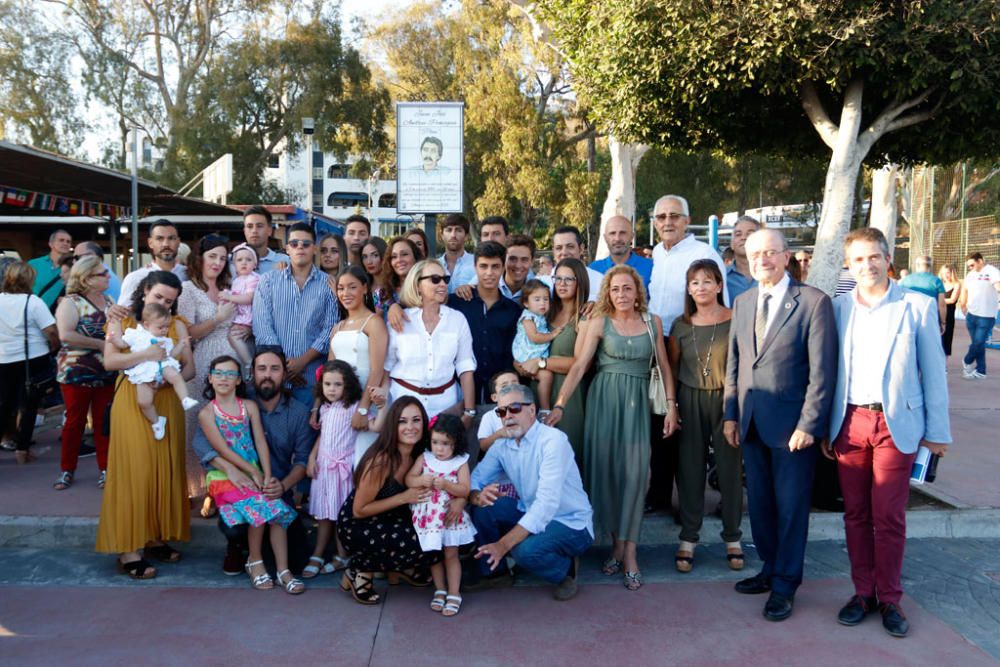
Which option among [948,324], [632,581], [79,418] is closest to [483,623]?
[632,581]

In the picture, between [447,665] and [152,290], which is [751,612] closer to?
[447,665]

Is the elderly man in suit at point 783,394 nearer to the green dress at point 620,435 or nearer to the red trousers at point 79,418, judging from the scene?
the green dress at point 620,435

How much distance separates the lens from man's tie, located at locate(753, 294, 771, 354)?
4.11 meters

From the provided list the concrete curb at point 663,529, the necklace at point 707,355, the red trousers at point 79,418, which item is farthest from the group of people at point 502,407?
the concrete curb at point 663,529

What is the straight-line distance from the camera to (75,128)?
30.2 m

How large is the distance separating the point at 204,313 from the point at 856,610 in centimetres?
424

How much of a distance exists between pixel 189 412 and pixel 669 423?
3.11 m

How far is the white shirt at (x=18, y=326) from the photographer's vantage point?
6320mm

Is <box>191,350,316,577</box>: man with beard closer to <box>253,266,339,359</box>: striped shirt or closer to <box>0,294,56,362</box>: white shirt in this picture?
<box>253,266,339,359</box>: striped shirt

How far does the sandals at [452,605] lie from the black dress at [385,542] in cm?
21


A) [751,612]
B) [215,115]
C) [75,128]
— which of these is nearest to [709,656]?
[751,612]

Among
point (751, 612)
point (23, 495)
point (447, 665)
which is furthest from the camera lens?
point (23, 495)

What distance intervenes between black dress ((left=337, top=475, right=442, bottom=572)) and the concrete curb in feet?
4.57

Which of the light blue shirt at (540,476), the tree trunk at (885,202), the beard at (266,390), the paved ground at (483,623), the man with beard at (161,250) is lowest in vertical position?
the paved ground at (483,623)
